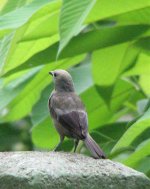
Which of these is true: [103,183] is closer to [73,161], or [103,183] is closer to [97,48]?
[73,161]

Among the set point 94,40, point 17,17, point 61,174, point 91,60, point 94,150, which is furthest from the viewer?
point 91,60

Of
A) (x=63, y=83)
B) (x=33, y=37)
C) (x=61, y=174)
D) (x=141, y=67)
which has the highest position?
(x=61, y=174)

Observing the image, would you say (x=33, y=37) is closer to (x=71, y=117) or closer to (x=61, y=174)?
(x=71, y=117)

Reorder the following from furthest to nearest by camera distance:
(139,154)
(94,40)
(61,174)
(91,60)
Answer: (91,60) < (94,40) < (139,154) < (61,174)

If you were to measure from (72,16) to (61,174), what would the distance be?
102 centimetres

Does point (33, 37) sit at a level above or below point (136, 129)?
above

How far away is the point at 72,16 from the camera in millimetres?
3480

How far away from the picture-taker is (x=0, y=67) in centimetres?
370

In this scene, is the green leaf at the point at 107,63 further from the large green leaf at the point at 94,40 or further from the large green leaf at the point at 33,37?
the large green leaf at the point at 33,37

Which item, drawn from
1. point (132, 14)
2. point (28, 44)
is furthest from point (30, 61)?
point (132, 14)

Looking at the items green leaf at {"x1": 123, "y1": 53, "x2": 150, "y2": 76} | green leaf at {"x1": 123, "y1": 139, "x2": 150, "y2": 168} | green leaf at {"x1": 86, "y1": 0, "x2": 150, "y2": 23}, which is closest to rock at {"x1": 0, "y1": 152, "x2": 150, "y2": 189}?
green leaf at {"x1": 123, "y1": 139, "x2": 150, "y2": 168}

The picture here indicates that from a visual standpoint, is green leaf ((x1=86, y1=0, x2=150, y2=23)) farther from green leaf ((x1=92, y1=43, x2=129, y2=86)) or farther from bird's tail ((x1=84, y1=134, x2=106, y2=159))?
bird's tail ((x1=84, y1=134, x2=106, y2=159))

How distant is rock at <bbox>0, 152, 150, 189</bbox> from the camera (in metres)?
2.61

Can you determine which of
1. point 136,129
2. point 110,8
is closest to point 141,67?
point 110,8
